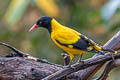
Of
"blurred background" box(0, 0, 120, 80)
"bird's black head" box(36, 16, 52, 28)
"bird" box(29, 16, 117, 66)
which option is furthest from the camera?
"blurred background" box(0, 0, 120, 80)

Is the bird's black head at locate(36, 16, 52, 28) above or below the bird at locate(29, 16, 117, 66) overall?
above

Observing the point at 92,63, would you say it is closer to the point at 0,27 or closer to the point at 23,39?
the point at 23,39

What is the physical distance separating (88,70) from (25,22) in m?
3.72

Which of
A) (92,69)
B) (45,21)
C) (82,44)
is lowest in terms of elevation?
(92,69)

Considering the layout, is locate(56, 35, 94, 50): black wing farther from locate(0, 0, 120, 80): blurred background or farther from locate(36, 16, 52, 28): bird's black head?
locate(0, 0, 120, 80): blurred background

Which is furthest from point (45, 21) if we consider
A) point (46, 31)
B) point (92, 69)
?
point (46, 31)

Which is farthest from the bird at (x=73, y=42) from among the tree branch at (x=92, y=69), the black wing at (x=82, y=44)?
the tree branch at (x=92, y=69)

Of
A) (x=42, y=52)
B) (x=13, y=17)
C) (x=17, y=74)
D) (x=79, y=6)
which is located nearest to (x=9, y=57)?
(x=17, y=74)

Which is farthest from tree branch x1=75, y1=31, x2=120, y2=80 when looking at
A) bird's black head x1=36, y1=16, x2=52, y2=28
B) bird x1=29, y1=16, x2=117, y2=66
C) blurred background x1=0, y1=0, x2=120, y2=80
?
blurred background x1=0, y1=0, x2=120, y2=80

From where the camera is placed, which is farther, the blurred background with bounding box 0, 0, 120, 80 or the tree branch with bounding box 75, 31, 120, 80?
the blurred background with bounding box 0, 0, 120, 80

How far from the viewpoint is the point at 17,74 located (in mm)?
2746

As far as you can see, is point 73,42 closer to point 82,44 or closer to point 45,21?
point 82,44

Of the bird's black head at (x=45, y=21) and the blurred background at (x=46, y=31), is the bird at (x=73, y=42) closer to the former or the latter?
the bird's black head at (x=45, y=21)

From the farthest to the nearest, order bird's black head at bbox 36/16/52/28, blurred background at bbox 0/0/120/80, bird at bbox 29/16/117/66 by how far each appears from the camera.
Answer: blurred background at bbox 0/0/120/80 < bird's black head at bbox 36/16/52/28 < bird at bbox 29/16/117/66
